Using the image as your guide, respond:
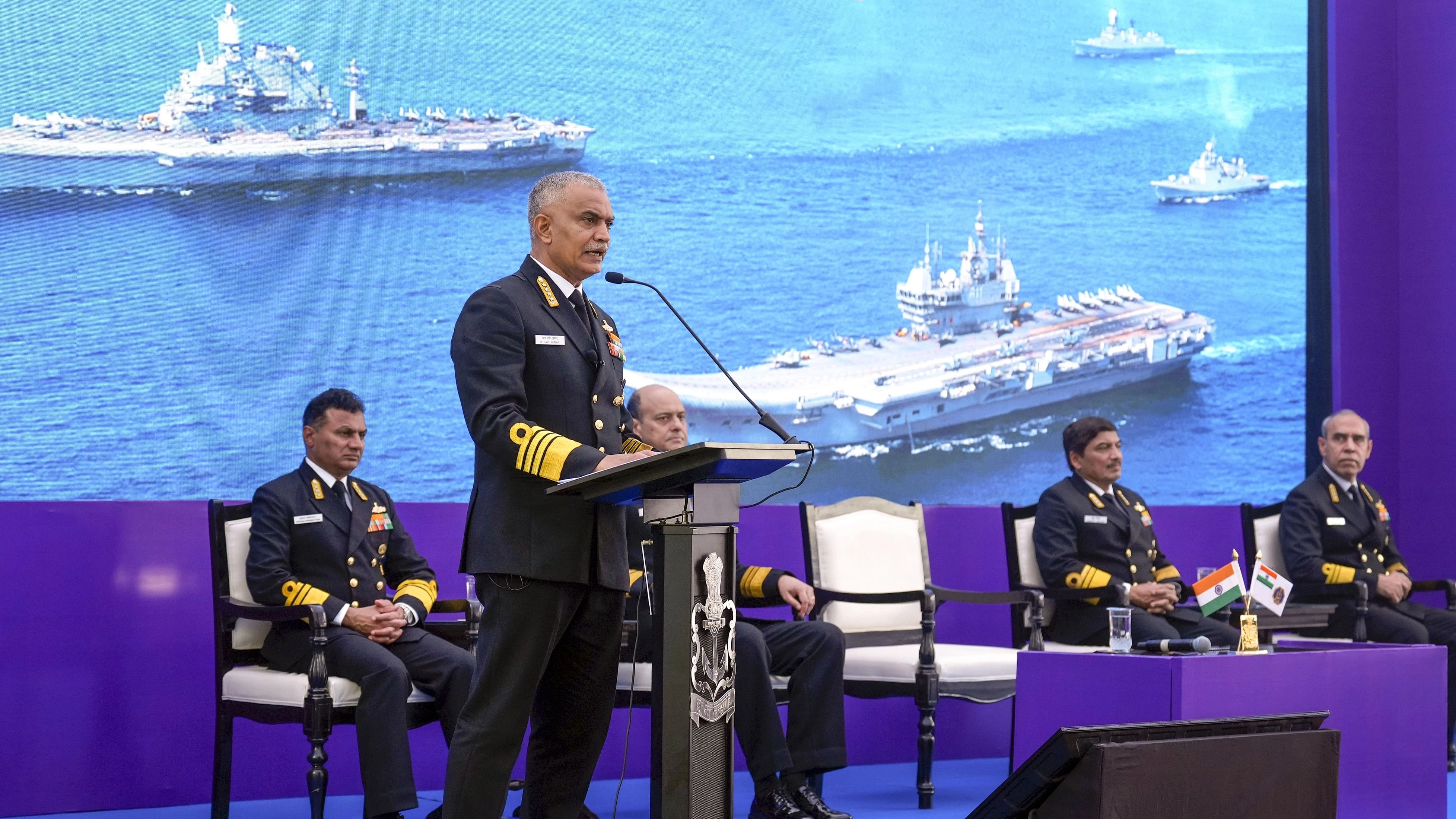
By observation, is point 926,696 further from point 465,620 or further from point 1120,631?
point 465,620

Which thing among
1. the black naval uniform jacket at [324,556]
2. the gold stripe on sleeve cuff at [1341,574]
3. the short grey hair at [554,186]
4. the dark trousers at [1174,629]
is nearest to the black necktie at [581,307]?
the short grey hair at [554,186]

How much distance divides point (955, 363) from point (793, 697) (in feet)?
7.16

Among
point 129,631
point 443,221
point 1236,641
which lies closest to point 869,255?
point 443,221

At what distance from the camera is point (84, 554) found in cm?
396

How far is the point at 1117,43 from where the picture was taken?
20.0 ft

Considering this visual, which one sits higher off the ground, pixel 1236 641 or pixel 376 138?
pixel 376 138

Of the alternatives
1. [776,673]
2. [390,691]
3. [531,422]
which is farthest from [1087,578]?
[531,422]

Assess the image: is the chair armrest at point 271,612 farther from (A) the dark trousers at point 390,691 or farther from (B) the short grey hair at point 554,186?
(B) the short grey hair at point 554,186

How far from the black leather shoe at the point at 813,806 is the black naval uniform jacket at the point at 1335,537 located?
2.29 metres

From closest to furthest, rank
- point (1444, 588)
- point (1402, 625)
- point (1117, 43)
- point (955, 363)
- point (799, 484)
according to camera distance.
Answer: point (799, 484) < point (1402, 625) < point (1444, 588) < point (955, 363) < point (1117, 43)

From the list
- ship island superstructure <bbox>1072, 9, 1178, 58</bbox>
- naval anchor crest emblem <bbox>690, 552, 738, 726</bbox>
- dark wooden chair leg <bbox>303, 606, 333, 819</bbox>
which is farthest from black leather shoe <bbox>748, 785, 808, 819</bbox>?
ship island superstructure <bbox>1072, 9, 1178, 58</bbox>

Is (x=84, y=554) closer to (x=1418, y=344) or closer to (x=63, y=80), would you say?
(x=63, y=80)

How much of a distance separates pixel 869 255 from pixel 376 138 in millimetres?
1949

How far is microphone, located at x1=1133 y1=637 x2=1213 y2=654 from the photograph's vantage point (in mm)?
3076
